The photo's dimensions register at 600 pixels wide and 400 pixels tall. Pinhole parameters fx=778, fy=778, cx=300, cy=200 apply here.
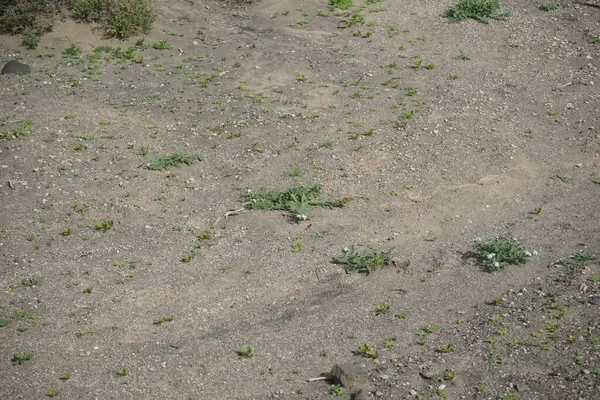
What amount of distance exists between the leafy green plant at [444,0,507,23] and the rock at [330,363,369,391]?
8.07 m

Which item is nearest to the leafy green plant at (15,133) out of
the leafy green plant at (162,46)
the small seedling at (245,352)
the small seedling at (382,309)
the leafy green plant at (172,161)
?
the leafy green plant at (172,161)

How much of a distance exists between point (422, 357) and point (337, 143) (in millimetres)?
4032

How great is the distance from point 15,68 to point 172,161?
360cm

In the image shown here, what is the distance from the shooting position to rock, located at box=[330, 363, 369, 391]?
6.16m

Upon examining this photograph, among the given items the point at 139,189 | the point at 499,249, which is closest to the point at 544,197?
the point at 499,249

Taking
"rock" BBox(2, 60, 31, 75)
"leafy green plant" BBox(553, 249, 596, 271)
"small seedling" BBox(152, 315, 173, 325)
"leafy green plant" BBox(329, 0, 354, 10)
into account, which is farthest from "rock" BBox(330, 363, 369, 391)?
Result: "leafy green plant" BBox(329, 0, 354, 10)

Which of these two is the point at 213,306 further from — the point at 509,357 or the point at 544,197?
the point at 544,197

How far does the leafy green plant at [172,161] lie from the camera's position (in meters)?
9.47

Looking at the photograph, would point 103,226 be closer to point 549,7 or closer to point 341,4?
point 341,4

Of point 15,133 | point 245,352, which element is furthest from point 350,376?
point 15,133

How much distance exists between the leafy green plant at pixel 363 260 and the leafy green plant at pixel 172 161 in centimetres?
266

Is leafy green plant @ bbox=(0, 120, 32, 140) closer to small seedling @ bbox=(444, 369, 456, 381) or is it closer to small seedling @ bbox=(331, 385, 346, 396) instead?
small seedling @ bbox=(331, 385, 346, 396)

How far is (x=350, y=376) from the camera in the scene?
6191 mm

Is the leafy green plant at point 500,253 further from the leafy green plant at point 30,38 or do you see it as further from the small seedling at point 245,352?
the leafy green plant at point 30,38
